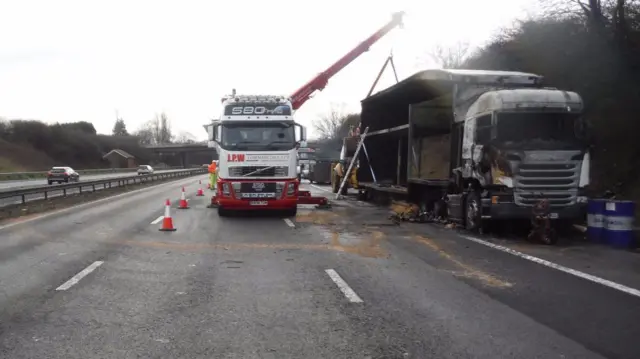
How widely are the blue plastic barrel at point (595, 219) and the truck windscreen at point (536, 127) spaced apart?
1408mm

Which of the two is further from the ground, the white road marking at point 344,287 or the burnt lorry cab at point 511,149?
the burnt lorry cab at point 511,149

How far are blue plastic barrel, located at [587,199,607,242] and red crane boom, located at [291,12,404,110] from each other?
17.3 metres

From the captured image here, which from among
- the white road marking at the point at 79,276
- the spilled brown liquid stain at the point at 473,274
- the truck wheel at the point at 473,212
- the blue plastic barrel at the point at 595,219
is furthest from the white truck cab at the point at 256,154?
the blue plastic barrel at the point at 595,219

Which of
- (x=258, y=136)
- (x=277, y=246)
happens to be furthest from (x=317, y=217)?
(x=277, y=246)

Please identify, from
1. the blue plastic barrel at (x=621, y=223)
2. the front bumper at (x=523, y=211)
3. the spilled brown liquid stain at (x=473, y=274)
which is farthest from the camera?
the front bumper at (x=523, y=211)

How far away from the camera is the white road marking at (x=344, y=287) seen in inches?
281

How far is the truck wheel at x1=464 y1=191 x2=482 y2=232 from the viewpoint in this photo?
13.3 m

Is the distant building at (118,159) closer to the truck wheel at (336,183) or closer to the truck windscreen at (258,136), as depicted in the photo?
the truck wheel at (336,183)

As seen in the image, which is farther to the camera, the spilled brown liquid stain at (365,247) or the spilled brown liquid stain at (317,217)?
the spilled brown liquid stain at (317,217)

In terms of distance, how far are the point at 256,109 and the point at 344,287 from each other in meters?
10.7

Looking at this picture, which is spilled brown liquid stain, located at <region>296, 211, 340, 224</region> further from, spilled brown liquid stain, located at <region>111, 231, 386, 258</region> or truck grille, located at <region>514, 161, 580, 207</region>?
truck grille, located at <region>514, 161, 580, 207</region>

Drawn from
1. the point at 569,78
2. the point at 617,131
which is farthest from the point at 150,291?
the point at 569,78

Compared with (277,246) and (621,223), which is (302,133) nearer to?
(277,246)

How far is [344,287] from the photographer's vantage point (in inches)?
308
